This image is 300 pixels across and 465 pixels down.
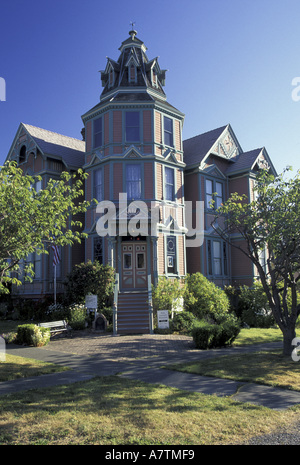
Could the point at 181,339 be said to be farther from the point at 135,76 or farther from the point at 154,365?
the point at 135,76

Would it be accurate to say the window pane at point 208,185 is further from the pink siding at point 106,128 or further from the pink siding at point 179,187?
the pink siding at point 106,128

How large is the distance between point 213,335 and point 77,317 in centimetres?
691

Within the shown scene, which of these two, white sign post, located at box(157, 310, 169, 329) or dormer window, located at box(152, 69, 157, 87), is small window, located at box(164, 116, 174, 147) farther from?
white sign post, located at box(157, 310, 169, 329)

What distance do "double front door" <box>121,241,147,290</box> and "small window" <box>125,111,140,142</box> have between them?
5.70 metres

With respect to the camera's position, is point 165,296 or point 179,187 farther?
point 179,187

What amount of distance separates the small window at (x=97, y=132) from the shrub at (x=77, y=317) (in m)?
9.33

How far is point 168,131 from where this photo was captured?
2158 cm

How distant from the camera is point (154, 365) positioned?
30.9ft

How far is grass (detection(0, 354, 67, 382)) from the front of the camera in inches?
331

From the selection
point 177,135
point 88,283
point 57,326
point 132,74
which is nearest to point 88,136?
point 132,74

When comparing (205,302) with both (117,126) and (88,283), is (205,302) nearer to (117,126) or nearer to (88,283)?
(88,283)

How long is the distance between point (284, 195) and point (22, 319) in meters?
14.8

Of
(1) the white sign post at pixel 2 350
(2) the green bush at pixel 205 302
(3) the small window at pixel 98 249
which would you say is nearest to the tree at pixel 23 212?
(1) the white sign post at pixel 2 350

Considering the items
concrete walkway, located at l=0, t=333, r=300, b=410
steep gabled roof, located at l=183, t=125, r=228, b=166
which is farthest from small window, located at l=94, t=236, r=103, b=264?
steep gabled roof, located at l=183, t=125, r=228, b=166
